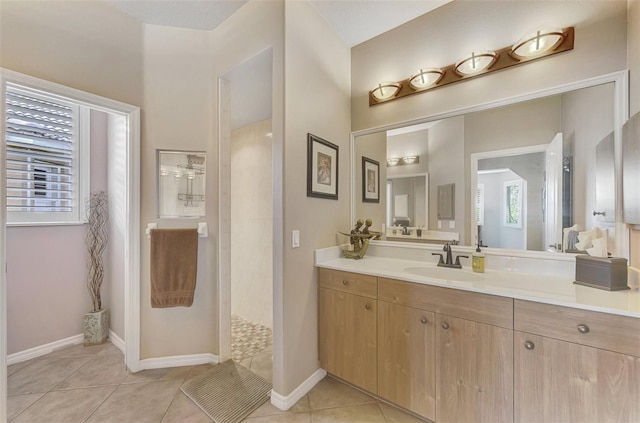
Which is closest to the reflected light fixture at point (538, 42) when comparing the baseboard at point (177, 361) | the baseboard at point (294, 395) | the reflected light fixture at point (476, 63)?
the reflected light fixture at point (476, 63)

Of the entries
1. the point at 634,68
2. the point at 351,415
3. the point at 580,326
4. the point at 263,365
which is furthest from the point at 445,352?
the point at 634,68

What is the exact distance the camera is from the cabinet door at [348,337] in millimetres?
1723

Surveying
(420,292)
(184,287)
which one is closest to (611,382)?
(420,292)

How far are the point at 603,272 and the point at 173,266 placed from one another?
2.80 meters

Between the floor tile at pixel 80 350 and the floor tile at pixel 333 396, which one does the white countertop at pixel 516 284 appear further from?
the floor tile at pixel 80 350

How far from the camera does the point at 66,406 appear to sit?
169cm

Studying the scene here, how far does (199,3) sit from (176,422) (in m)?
2.95

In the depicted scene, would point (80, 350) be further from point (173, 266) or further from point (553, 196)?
point (553, 196)

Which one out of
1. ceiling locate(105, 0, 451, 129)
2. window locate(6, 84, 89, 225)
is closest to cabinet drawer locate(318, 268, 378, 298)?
ceiling locate(105, 0, 451, 129)

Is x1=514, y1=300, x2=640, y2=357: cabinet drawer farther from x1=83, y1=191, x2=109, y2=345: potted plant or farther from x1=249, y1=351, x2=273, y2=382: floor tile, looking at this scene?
x1=83, y1=191, x2=109, y2=345: potted plant

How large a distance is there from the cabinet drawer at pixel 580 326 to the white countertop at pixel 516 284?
35 millimetres

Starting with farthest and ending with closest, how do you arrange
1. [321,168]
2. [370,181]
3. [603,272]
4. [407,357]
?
A: [370,181] → [321,168] → [407,357] → [603,272]

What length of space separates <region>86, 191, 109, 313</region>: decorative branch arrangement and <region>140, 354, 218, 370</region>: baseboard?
0.92 m

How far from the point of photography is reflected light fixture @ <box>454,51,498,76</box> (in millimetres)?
1735
